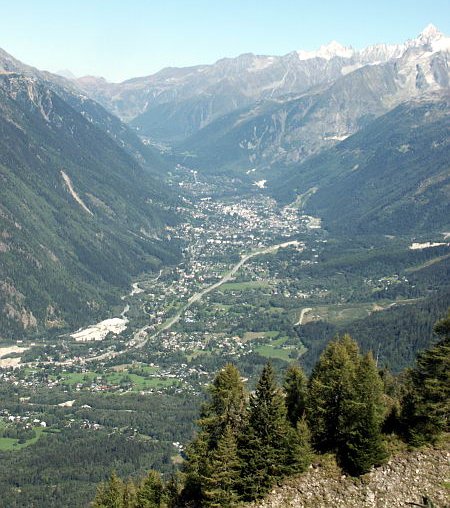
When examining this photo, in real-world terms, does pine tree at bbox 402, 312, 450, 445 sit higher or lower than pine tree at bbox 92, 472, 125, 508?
higher

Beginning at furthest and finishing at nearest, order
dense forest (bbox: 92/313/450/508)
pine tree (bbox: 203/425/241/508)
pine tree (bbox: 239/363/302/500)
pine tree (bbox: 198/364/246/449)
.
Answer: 1. pine tree (bbox: 198/364/246/449)
2. dense forest (bbox: 92/313/450/508)
3. pine tree (bbox: 239/363/302/500)
4. pine tree (bbox: 203/425/241/508)

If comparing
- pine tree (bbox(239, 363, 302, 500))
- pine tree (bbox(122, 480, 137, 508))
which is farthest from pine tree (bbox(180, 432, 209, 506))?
pine tree (bbox(122, 480, 137, 508))

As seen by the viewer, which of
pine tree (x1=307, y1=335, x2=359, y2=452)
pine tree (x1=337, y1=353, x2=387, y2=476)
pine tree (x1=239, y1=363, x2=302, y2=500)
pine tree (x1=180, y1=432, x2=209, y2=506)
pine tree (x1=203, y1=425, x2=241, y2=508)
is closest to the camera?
pine tree (x1=203, y1=425, x2=241, y2=508)

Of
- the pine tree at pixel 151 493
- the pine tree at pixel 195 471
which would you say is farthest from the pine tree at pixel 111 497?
the pine tree at pixel 195 471

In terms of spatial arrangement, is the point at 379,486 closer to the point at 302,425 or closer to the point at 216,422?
the point at 302,425

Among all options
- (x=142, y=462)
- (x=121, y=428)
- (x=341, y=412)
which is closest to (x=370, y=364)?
(x=341, y=412)

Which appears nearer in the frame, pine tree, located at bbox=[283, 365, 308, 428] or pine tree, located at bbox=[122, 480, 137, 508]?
pine tree, located at bbox=[283, 365, 308, 428]

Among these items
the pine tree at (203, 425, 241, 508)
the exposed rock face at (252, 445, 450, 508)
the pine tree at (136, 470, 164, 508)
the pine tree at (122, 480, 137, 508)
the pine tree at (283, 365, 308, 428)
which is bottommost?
the pine tree at (122, 480, 137, 508)

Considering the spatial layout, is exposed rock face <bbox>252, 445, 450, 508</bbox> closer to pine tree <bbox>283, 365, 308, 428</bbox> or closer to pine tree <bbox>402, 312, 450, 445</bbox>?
pine tree <bbox>402, 312, 450, 445</bbox>
